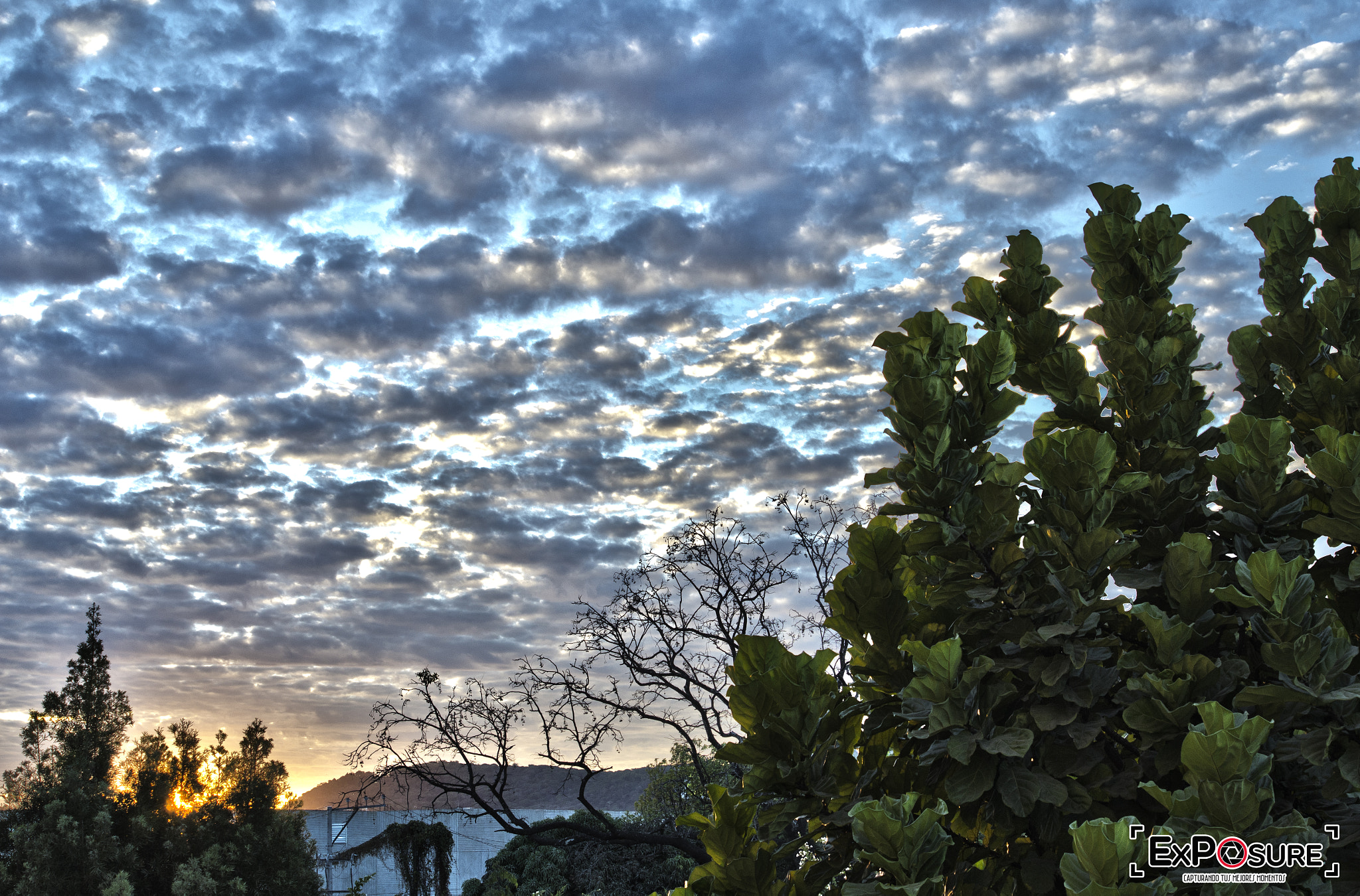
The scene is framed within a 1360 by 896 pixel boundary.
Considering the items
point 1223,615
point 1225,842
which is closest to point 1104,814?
point 1225,842

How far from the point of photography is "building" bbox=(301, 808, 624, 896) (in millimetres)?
27531

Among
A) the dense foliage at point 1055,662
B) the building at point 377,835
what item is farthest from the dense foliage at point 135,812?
the dense foliage at point 1055,662

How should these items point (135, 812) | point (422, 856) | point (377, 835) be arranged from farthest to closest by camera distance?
point (377, 835) < point (422, 856) < point (135, 812)

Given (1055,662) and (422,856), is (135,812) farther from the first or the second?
(1055,662)

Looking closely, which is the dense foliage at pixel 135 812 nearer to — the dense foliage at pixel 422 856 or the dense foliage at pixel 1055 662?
the dense foliage at pixel 422 856

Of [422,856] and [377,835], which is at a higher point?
[377,835]

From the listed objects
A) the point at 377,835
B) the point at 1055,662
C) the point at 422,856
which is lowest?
the point at 422,856

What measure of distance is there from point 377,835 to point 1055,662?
2978 cm

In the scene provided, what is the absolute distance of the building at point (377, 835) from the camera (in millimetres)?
27531

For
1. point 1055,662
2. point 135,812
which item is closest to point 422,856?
point 135,812

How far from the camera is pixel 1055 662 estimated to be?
2756mm

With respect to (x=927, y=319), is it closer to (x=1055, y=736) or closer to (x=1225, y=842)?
(x=1055, y=736)

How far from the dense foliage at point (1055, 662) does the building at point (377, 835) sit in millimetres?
27055

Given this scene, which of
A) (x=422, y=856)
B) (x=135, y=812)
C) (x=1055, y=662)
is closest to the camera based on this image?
(x=1055, y=662)
